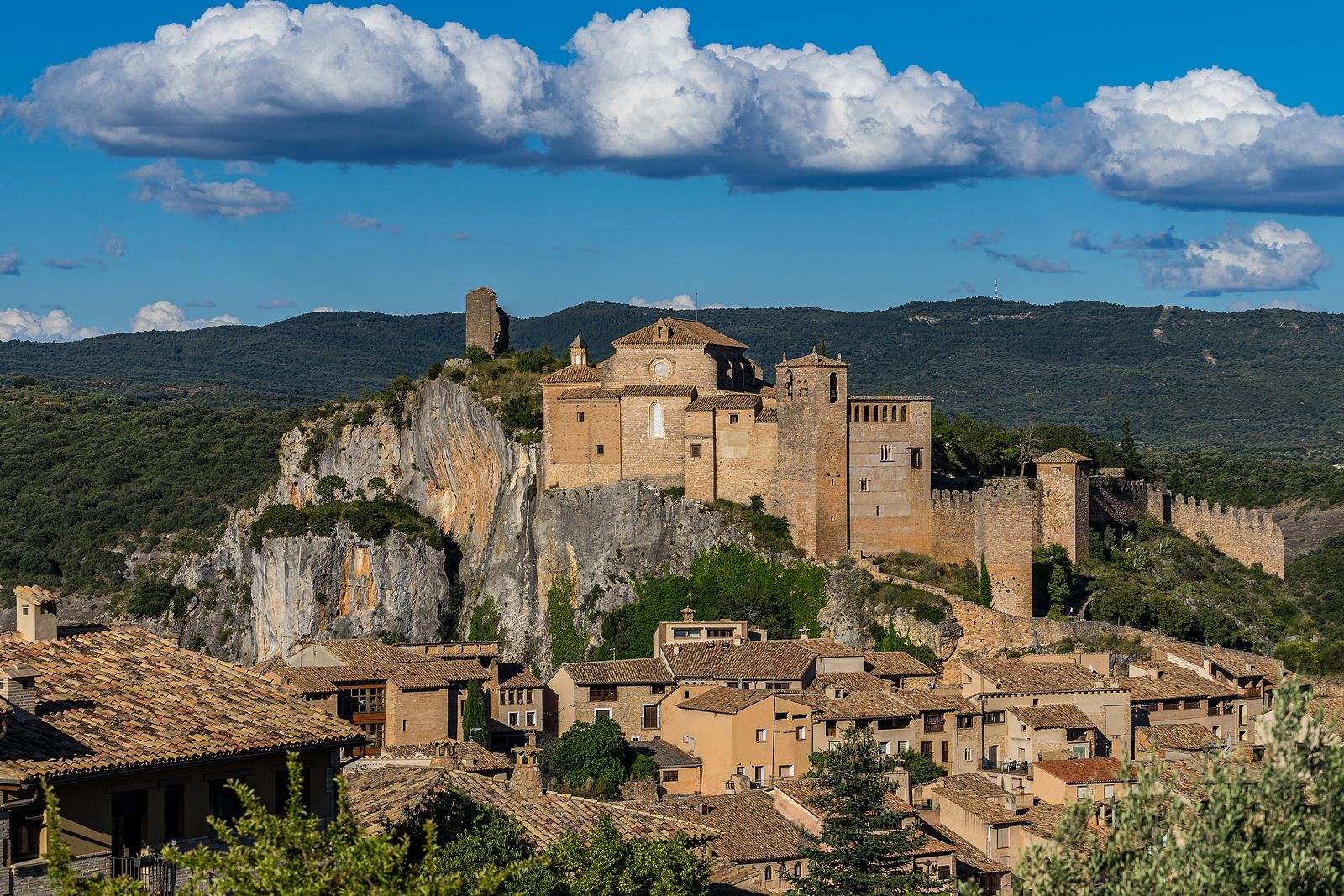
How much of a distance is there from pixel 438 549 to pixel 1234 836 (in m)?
59.2

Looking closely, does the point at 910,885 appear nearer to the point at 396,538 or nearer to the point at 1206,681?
the point at 1206,681

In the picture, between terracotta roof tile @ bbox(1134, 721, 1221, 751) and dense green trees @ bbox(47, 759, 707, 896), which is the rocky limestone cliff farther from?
dense green trees @ bbox(47, 759, 707, 896)

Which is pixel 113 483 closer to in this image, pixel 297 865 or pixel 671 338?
pixel 671 338

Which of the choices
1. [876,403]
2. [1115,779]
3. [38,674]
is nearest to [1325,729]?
[38,674]

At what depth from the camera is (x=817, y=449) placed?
5697cm

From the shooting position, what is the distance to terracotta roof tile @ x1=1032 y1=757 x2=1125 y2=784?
133 ft

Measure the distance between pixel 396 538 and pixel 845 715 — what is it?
31379mm

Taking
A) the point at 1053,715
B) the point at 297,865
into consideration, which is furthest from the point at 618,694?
the point at 297,865

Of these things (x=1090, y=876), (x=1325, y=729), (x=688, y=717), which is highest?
(x=1325, y=729)

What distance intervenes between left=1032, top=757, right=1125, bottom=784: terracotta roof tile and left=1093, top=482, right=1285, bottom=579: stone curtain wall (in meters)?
25.0

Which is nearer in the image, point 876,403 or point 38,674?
point 38,674

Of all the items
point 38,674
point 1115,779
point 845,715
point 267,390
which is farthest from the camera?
point 267,390

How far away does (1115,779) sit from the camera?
40.1 meters

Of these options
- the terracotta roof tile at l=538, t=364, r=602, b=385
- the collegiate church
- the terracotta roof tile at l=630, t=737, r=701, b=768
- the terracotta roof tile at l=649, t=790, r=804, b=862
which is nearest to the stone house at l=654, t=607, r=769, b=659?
the collegiate church
